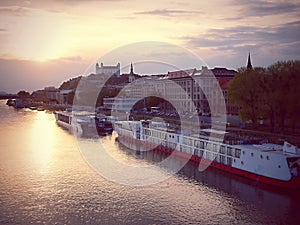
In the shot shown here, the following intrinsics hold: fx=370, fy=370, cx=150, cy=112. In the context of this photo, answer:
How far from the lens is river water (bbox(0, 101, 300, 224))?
9.83 m

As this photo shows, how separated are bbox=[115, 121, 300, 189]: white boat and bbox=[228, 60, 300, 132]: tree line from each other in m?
4.52

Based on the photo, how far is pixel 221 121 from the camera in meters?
26.0

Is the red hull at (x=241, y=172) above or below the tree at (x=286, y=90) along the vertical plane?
below

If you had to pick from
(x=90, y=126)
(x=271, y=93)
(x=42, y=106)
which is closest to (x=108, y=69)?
(x=42, y=106)

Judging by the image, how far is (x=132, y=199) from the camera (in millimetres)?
11188

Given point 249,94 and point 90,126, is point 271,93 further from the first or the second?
point 90,126

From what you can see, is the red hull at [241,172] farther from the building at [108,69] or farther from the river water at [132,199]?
the building at [108,69]

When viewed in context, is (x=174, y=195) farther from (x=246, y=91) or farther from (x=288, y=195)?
(x=246, y=91)

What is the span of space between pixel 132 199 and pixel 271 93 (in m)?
11.2

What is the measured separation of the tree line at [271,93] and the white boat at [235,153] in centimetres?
452

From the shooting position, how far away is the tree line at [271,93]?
18516 mm

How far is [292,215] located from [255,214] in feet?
3.37

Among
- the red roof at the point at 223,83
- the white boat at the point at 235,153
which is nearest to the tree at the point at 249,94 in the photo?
the white boat at the point at 235,153

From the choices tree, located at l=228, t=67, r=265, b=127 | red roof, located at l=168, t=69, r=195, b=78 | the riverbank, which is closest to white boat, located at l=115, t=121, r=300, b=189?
tree, located at l=228, t=67, r=265, b=127
